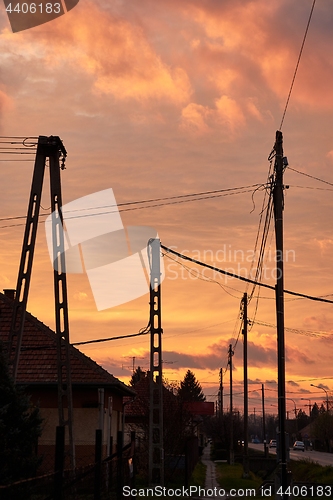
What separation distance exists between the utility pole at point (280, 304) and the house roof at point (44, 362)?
7.35 metres

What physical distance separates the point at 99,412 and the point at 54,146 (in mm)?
9662

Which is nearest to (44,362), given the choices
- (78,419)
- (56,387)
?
(56,387)

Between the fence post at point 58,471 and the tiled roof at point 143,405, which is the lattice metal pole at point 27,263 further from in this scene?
the tiled roof at point 143,405

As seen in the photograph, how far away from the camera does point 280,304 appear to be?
20.0m

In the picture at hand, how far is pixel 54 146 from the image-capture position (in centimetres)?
2009

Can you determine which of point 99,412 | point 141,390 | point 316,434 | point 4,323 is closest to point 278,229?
point 99,412

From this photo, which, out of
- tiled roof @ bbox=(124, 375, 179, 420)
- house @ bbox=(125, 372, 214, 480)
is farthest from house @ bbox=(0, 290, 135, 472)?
tiled roof @ bbox=(124, 375, 179, 420)

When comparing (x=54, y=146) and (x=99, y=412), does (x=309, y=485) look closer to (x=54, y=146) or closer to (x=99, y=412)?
(x=99, y=412)

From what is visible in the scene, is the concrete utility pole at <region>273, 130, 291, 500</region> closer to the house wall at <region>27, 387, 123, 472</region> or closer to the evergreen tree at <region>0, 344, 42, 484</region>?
the evergreen tree at <region>0, 344, 42, 484</region>

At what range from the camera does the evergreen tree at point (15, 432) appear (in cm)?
1355

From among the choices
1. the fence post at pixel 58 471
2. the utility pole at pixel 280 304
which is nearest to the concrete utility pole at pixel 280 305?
the utility pole at pixel 280 304

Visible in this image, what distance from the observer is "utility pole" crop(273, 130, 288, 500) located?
18922mm

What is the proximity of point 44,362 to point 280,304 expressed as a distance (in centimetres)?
1002

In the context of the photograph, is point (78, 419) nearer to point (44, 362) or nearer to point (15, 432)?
point (44, 362)
